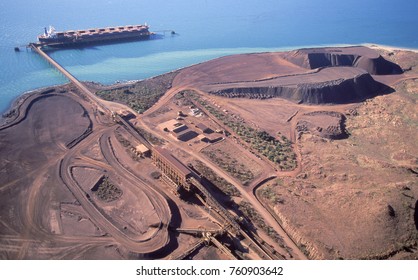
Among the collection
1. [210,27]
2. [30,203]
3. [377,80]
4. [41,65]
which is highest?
[210,27]

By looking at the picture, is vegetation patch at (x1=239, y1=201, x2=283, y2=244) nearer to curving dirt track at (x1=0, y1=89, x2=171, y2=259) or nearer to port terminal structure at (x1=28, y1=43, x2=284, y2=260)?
port terminal structure at (x1=28, y1=43, x2=284, y2=260)

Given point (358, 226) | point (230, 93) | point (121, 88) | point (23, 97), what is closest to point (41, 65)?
point (23, 97)

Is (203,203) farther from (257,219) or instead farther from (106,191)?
(106,191)

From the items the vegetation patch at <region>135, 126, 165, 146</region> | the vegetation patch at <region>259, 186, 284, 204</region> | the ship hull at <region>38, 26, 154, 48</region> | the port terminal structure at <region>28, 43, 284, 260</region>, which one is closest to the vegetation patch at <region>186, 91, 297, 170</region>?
the vegetation patch at <region>259, 186, 284, 204</region>

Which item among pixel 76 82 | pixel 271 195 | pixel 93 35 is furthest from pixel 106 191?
pixel 93 35

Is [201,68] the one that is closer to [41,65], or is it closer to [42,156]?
[41,65]

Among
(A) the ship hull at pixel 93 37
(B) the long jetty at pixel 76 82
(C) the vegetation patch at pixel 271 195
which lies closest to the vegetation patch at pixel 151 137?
(B) the long jetty at pixel 76 82

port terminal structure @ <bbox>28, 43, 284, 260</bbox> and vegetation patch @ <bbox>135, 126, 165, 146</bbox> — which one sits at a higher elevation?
vegetation patch @ <bbox>135, 126, 165, 146</bbox>
